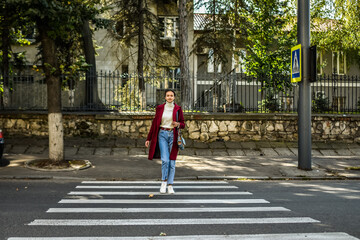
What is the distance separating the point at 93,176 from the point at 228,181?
131 inches

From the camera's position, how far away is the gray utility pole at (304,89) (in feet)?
32.0

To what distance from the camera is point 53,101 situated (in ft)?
32.9

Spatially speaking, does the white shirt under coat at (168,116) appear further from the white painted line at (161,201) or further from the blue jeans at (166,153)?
the white painted line at (161,201)

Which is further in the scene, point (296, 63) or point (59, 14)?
point (296, 63)

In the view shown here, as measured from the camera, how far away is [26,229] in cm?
470

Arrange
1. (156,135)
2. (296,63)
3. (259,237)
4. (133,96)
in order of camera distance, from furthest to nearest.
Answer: (133,96)
(296,63)
(156,135)
(259,237)

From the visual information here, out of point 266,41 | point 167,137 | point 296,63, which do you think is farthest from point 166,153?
point 266,41

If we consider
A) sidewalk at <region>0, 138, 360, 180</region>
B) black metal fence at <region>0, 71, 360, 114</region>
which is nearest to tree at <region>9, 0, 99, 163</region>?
sidewalk at <region>0, 138, 360, 180</region>

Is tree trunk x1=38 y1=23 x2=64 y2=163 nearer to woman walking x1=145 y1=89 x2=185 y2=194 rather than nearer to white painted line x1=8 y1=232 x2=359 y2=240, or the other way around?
woman walking x1=145 y1=89 x2=185 y2=194

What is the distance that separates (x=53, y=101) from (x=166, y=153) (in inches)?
173

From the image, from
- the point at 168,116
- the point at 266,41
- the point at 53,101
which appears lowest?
the point at 168,116

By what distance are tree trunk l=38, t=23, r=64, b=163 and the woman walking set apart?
12.5 feet

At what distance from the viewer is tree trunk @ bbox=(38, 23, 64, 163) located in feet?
32.7

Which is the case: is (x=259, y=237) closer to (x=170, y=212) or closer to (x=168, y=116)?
(x=170, y=212)
